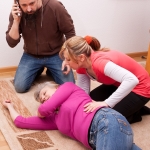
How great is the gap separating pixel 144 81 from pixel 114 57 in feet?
0.90

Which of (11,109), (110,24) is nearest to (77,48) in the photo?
(11,109)

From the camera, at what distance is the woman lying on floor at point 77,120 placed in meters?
1.36

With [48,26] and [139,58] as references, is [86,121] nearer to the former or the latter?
[48,26]

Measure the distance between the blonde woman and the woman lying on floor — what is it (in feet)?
0.24

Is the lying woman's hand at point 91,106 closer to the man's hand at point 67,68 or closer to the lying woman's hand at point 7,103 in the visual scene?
the man's hand at point 67,68

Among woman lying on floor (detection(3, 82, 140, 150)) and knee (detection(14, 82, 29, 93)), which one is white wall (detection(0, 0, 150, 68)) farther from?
woman lying on floor (detection(3, 82, 140, 150))

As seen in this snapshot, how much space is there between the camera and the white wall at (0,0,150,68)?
279 cm

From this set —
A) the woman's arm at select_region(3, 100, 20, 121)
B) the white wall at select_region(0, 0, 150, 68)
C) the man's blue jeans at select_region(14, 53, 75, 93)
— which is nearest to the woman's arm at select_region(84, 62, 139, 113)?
the woman's arm at select_region(3, 100, 20, 121)

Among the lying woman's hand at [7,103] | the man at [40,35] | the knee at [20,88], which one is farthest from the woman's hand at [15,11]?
the lying woman's hand at [7,103]

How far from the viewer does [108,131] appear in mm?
1359

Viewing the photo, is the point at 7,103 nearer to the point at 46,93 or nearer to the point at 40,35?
the point at 46,93

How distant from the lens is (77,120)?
1.54 metres

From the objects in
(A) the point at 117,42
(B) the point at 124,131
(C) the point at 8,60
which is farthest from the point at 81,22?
(B) the point at 124,131

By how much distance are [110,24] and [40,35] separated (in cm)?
105
